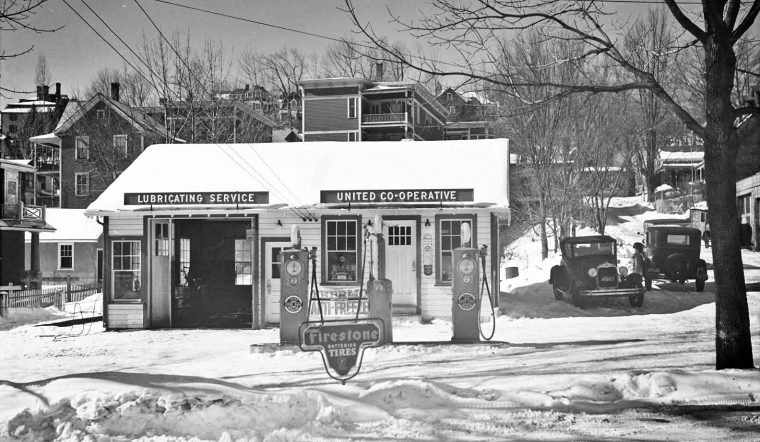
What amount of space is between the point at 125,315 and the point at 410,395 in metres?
13.1

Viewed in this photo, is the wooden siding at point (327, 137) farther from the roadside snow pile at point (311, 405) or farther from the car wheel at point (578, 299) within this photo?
the roadside snow pile at point (311, 405)

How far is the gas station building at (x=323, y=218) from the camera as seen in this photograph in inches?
750

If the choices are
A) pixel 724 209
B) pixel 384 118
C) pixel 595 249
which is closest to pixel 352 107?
pixel 384 118

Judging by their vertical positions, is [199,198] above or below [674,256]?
above

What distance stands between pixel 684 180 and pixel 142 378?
197 feet

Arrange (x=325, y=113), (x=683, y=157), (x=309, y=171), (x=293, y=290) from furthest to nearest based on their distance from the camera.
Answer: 1. (x=683, y=157)
2. (x=325, y=113)
3. (x=309, y=171)
4. (x=293, y=290)

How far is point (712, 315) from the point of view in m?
18.2

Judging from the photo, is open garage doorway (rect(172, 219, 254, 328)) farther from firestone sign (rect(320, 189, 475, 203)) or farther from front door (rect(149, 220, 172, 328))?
firestone sign (rect(320, 189, 475, 203))

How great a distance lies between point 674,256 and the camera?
23281 mm

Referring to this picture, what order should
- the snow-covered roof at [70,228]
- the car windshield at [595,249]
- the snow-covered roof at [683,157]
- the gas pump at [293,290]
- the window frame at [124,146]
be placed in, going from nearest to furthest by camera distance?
the gas pump at [293,290] < the car windshield at [595,249] < the snow-covered roof at [70,228] < the window frame at [124,146] < the snow-covered roof at [683,157]

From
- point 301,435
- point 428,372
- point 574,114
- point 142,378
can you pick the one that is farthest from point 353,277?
point 574,114

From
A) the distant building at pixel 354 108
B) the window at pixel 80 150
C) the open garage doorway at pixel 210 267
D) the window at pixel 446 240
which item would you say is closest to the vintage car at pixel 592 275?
Result: the window at pixel 446 240

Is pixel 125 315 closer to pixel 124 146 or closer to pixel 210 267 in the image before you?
pixel 210 267

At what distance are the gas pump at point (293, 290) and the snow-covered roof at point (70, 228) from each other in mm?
31617
